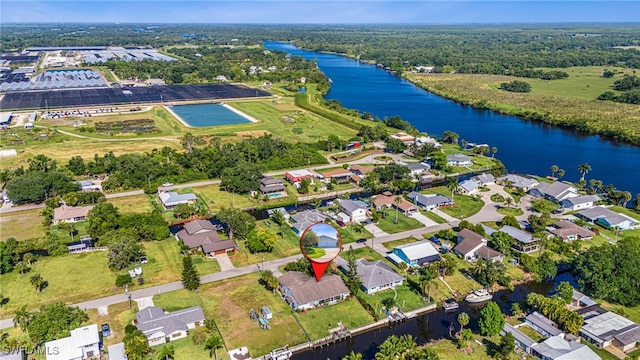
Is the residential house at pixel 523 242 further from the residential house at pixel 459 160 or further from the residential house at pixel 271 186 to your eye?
the residential house at pixel 271 186

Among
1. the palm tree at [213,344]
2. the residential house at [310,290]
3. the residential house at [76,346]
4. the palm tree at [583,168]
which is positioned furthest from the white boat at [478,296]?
the palm tree at [583,168]

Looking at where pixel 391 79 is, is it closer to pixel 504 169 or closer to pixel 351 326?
pixel 504 169

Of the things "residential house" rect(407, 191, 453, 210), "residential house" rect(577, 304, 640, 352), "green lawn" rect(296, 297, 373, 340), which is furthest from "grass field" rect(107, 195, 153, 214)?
"residential house" rect(577, 304, 640, 352)

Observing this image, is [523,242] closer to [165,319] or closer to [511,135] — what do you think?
[165,319]

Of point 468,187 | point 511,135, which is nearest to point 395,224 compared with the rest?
point 468,187

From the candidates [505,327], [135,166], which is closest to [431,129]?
[135,166]

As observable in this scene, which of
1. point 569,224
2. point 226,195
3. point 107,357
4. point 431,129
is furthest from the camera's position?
point 431,129
